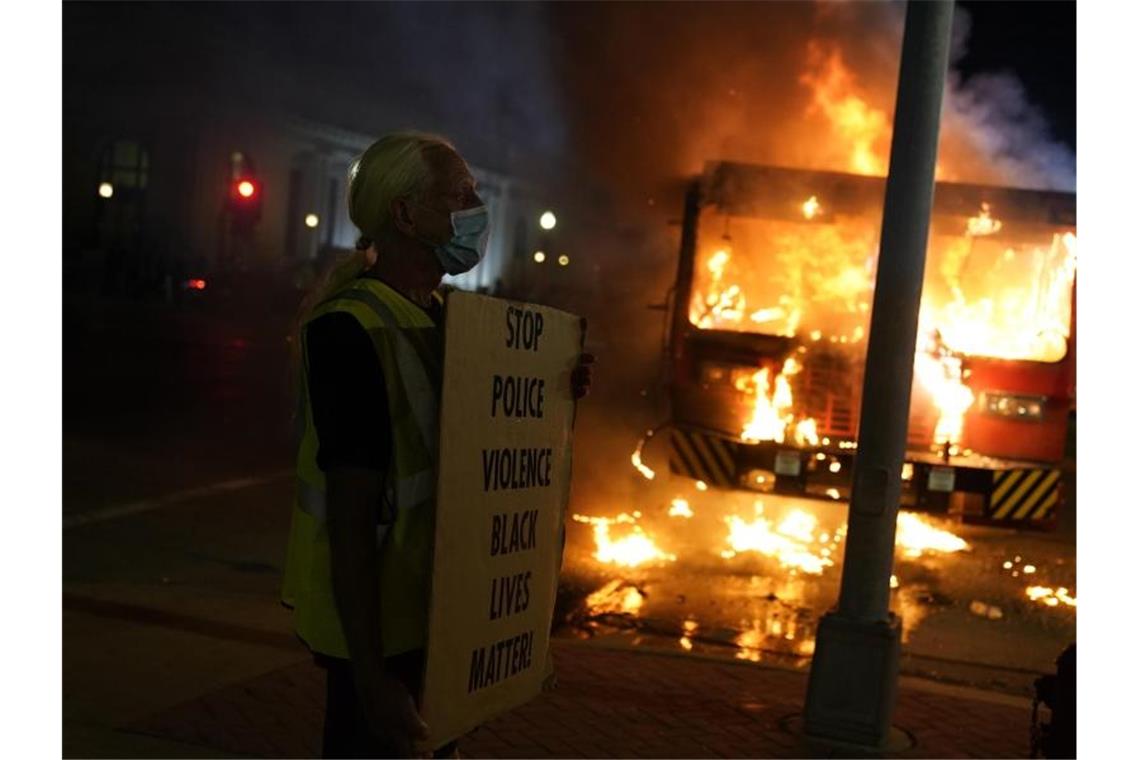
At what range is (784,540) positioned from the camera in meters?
10.7

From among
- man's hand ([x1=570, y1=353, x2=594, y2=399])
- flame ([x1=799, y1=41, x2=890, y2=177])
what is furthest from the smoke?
man's hand ([x1=570, y1=353, x2=594, y2=399])

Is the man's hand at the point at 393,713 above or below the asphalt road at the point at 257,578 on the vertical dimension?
above

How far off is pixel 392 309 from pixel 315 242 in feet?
158

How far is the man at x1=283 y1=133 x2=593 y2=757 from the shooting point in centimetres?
220

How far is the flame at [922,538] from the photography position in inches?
428

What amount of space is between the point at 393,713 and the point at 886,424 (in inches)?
150

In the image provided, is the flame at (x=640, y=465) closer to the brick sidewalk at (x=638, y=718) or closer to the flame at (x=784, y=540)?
the flame at (x=784, y=540)

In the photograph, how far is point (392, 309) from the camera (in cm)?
231

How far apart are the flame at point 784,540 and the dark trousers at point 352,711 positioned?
24.5 ft

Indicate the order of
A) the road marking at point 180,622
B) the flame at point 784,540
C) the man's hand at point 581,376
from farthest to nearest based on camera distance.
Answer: the flame at point 784,540 → the road marking at point 180,622 → the man's hand at point 581,376

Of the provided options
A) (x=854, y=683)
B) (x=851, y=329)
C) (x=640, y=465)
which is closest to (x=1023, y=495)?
(x=851, y=329)

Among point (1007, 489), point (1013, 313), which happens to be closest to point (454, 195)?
point (1007, 489)

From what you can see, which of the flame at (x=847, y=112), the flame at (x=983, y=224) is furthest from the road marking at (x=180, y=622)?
the flame at (x=847, y=112)

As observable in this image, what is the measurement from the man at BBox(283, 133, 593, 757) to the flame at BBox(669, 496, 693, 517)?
9047mm
